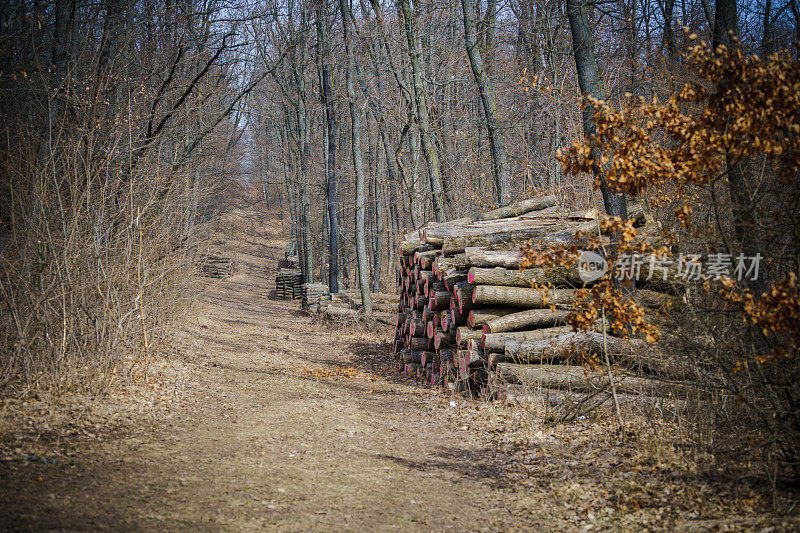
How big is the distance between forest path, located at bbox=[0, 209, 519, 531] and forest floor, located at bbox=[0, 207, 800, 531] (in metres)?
0.02

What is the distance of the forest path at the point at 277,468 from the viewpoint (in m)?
4.02

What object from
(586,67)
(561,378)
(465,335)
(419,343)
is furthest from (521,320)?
(586,67)

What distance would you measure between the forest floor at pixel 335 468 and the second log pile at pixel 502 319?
23.0 inches

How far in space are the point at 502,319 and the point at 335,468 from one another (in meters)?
3.70

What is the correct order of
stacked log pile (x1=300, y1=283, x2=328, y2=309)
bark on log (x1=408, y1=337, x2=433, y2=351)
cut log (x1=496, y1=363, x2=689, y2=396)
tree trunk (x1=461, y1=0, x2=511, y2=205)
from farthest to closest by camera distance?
stacked log pile (x1=300, y1=283, x2=328, y2=309) < tree trunk (x1=461, y1=0, x2=511, y2=205) < bark on log (x1=408, y1=337, x2=433, y2=351) < cut log (x1=496, y1=363, x2=689, y2=396)

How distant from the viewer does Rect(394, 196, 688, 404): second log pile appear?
7348 mm

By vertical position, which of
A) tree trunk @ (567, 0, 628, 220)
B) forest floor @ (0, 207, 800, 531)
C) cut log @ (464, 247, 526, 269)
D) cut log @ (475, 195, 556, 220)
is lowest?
forest floor @ (0, 207, 800, 531)

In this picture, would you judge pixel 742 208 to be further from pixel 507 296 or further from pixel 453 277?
pixel 453 277

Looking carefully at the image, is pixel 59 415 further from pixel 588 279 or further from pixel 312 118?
pixel 312 118

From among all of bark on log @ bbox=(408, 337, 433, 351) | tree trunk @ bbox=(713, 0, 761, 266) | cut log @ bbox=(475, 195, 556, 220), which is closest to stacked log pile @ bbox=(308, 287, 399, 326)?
bark on log @ bbox=(408, 337, 433, 351)

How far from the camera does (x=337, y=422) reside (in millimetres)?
6941

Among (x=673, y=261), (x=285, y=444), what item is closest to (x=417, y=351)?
(x=285, y=444)

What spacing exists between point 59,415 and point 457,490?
13.0 ft

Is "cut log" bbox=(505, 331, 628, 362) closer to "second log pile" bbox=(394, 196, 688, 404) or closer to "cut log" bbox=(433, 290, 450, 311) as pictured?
"second log pile" bbox=(394, 196, 688, 404)
